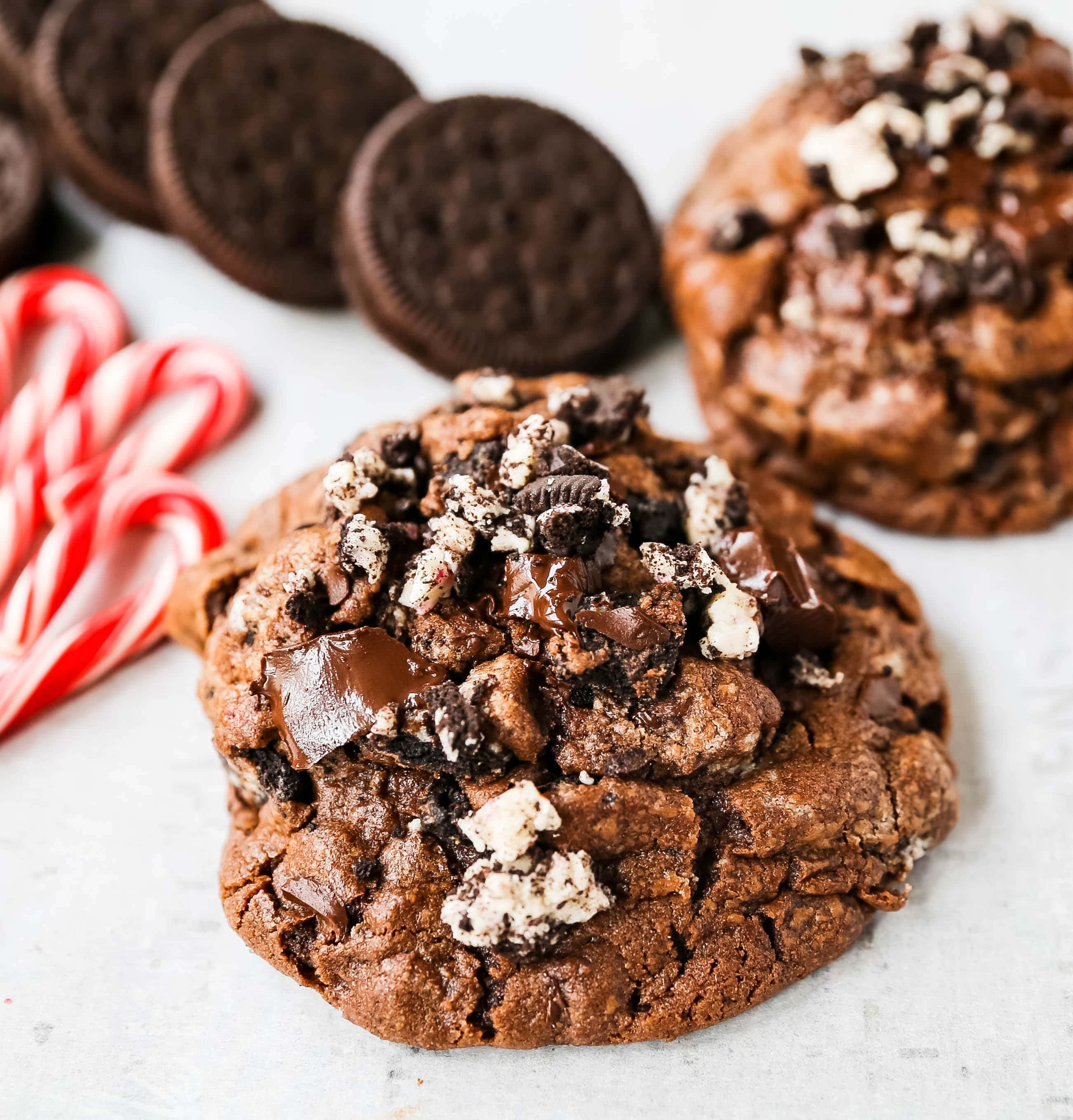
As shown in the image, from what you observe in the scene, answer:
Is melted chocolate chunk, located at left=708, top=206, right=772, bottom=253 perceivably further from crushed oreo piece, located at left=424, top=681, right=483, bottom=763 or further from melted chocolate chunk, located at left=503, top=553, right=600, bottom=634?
crushed oreo piece, located at left=424, top=681, right=483, bottom=763

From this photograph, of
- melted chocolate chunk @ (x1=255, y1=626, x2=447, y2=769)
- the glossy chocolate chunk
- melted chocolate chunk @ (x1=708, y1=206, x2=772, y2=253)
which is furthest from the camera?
melted chocolate chunk @ (x1=708, y1=206, x2=772, y2=253)

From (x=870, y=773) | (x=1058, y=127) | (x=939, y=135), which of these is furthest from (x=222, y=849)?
(x=1058, y=127)

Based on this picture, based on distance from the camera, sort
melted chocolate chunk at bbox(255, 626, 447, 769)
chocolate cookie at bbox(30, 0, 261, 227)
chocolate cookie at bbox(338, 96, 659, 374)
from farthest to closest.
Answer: chocolate cookie at bbox(30, 0, 261, 227) < chocolate cookie at bbox(338, 96, 659, 374) < melted chocolate chunk at bbox(255, 626, 447, 769)

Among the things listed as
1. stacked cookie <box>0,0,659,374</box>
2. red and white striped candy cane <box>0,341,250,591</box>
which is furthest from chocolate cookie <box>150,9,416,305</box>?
red and white striped candy cane <box>0,341,250,591</box>

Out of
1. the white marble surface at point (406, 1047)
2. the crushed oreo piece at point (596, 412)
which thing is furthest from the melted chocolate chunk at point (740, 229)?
the crushed oreo piece at point (596, 412)

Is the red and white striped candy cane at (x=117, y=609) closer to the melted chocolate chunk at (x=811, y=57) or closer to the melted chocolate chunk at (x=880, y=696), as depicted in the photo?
the melted chocolate chunk at (x=880, y=696)

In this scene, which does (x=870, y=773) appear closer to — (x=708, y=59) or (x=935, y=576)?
(x=935, y=576)

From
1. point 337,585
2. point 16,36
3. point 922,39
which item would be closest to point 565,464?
point 337,585

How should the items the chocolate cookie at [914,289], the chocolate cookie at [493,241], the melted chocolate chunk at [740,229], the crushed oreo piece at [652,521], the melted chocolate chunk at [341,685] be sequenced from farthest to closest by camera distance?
the chocolate cookie at [493,241]
the melted chocolate chunk at [740,229]
the chocolate cookie at [914,289]
the crushed oreo piece at [652,521]
the melted chocolate chunk at [341,685]
